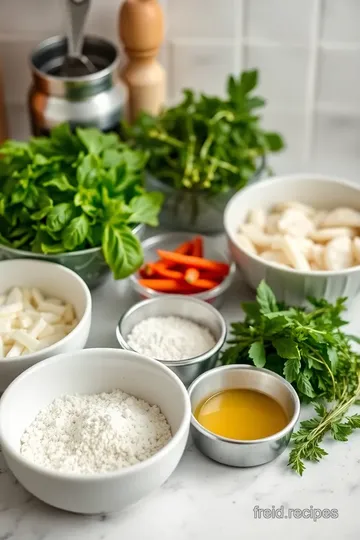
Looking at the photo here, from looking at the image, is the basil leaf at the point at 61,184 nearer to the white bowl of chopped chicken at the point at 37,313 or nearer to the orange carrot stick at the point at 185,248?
the white bowl of chopped chicken at the point at 37,313

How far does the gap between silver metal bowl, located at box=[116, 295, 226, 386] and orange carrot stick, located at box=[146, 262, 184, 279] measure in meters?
0.06

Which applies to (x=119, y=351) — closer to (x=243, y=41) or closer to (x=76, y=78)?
(x=76, y=78)

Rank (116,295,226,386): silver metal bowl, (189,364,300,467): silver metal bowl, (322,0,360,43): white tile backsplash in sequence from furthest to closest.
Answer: (322,0,360,43): white tile backsplash
(116,295,226,386): silver metal bowl
(189,364,300,467): silver metal bowl

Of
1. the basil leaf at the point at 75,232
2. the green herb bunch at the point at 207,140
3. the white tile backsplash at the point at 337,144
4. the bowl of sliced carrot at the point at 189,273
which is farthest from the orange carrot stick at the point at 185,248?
the white tile backsplash at the point at 337,144

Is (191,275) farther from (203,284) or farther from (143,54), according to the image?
(143,54)

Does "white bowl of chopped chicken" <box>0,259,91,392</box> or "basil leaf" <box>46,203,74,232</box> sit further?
"basil leaf" <box>46,203,74,232</box>

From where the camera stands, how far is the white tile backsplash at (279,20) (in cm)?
159

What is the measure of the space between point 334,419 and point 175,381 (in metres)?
0.23

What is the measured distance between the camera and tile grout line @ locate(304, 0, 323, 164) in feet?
5.24

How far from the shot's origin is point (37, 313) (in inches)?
51.4

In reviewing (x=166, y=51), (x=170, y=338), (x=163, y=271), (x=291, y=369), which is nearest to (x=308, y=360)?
(x=291, y=369)

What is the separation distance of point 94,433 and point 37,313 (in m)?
0.28

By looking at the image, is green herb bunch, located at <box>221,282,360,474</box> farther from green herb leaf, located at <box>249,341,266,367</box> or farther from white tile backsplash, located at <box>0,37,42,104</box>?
white tile backsplash, located at <box>0,37,42,104</box>

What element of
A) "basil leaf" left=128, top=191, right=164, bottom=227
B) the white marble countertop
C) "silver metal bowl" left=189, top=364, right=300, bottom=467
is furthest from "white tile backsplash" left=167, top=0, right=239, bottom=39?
the white marble countertop
